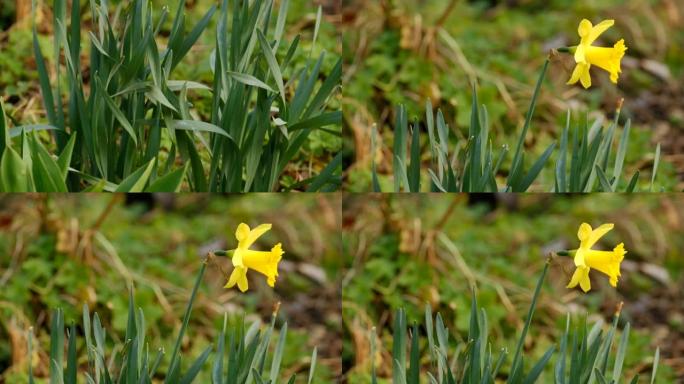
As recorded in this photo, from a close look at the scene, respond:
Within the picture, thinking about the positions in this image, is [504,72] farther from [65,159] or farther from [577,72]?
Answer: [65,159]

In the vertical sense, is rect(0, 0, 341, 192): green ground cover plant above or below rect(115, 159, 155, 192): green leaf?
above

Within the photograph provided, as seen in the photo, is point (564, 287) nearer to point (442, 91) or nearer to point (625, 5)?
point (442, 91)

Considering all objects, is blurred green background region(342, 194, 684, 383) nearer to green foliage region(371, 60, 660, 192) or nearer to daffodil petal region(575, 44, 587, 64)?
green foliage region(371, 60, 660, 192)

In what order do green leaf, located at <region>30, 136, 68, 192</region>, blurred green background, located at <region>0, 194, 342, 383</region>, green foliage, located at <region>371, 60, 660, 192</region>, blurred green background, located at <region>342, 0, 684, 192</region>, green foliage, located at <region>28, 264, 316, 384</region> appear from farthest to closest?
blurred green background, located at <region>342, 0, 684, 192</region>, blurred green background, located at <region>0, 194, 342, 383</region>, green foliage, located at <region>371, 60, 660, 192</region>, green leaf, located at <region>30, 136, 68, 192</region>, green foliage, located at <region>28, 264, 316, 384</region>

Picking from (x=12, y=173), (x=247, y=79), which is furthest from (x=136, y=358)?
(x=247, y=79)

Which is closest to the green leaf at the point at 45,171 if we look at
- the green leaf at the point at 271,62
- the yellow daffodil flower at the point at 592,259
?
the green leaf at the point at 271,62

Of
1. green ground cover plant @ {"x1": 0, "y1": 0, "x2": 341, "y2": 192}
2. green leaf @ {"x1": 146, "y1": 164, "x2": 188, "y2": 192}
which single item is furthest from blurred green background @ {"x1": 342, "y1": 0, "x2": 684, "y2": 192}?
green leaf @ {"x1": 146, "y1": 164, "x2": 188, "y2": 192}

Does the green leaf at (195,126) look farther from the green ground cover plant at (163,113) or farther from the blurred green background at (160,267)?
the blurred green background at (160,267)

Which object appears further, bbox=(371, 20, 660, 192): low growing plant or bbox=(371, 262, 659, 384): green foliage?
bbox=(371, 20, 660, 192): low growing plant

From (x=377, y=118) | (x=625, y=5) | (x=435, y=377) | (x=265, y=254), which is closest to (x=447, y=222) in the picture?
(x=377, y=118)
